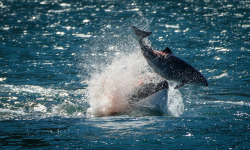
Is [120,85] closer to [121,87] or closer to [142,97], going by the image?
[121,87]

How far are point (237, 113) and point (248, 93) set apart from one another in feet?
12.7

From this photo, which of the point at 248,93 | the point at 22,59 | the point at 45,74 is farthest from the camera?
the point at 22,59

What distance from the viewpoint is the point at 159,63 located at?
13266 mm

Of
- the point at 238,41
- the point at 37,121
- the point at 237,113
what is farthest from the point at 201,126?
the point at 238,41

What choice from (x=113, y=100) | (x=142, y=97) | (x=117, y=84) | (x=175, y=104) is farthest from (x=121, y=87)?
(x=175, y=104)

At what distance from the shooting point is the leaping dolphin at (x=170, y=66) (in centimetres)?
1321

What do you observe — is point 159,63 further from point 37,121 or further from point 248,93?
point 248,93

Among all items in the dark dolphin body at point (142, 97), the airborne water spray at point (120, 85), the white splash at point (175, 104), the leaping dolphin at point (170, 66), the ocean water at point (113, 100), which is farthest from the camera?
the airborne water spray at point (120, 85)

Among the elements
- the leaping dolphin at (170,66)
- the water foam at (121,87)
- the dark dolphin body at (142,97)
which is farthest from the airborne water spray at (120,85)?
the leaping dolphin at (170,66)

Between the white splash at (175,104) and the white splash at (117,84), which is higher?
the white splash at (117,84)

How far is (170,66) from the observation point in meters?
13.2

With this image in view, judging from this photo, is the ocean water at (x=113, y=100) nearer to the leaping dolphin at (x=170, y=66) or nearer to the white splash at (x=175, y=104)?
the white splash at (x=175, y=104)

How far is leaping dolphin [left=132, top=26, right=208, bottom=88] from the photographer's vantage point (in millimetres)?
13211

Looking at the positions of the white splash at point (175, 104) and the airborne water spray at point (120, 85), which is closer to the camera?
the white splash at point (175, 104)
